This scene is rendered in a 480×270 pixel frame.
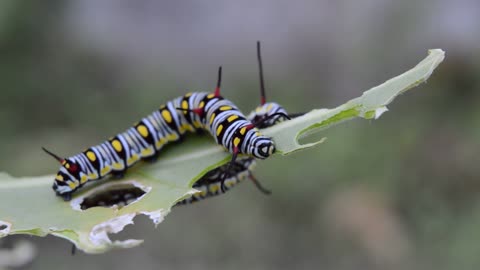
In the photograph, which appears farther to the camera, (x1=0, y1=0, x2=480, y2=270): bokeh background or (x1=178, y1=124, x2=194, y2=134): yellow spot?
(x1=0, y1=0, x2=480, y2=270): bokeh background

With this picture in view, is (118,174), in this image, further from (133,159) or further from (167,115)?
(167,115)

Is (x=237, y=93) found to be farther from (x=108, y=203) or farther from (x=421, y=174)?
(x=108, y=203)

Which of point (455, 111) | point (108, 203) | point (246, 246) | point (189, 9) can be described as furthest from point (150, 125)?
point (189, 9)

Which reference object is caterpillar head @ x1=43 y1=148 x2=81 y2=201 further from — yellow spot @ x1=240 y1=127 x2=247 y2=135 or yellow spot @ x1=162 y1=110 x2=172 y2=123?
yellow spot @ x1=240 y1=127 x2=247 y2=135

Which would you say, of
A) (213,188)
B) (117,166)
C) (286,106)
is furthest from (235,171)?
(286,106)

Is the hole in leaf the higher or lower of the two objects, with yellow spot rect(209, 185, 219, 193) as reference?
higher

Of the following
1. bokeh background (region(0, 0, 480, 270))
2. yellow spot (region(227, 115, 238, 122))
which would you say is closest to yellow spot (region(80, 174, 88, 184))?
yellow spot (region(227, 115, 238, 122))
